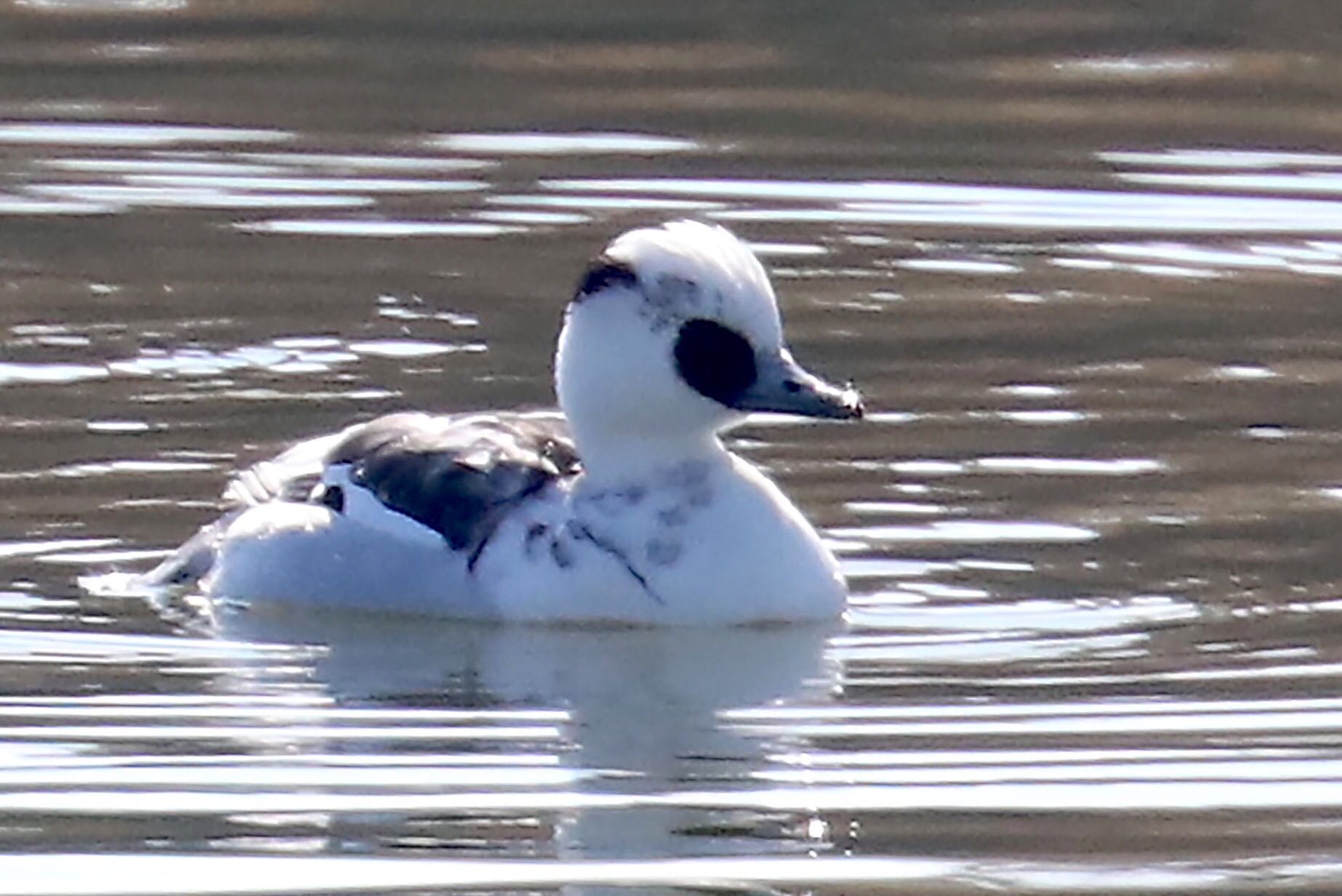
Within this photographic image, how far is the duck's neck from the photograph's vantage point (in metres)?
12.3

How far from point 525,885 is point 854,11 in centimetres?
1287

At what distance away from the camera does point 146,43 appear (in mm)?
21188

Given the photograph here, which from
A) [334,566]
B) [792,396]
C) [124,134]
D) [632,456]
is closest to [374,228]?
[124,134]

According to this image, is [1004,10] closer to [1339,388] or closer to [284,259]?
[284,259]

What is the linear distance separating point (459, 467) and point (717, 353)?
86 centimetres

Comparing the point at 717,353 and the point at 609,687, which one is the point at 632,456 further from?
the point at 609,687

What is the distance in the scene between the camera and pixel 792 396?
12008 millimetres

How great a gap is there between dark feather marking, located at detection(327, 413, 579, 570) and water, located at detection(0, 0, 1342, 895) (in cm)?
32

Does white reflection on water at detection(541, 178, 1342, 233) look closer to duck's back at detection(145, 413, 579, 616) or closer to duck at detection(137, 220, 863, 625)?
duck's back at detection(145, 413, 579, 616)

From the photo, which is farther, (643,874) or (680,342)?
(680,342)

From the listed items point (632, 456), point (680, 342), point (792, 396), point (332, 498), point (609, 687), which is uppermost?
point (680, 342)

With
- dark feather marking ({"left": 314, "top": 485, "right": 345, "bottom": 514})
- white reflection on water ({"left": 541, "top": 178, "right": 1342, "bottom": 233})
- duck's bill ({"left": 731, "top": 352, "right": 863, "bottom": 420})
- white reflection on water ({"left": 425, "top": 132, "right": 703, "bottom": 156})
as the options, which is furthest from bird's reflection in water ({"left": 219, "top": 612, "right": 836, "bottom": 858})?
white reflection on water ({"left": 425, "top": 132, "right": 703, "bottom": 156})

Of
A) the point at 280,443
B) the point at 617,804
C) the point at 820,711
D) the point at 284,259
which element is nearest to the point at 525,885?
the point at 617,804

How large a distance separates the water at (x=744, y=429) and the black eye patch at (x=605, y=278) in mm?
971
